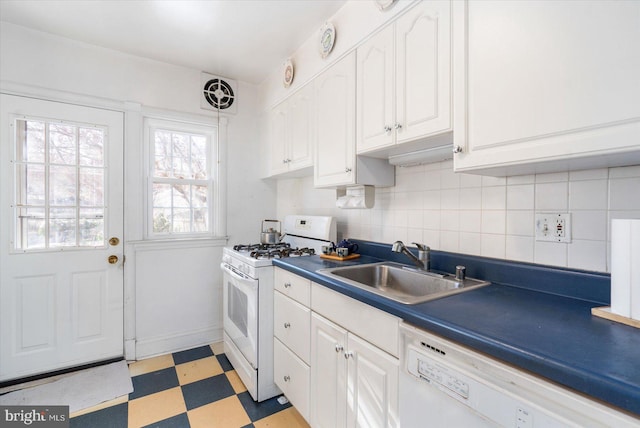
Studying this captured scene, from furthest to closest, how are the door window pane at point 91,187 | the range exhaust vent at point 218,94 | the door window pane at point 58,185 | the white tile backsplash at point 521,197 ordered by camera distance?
the range exhaust vent at point 218,94
the door window pane at point 91,187
the door window pane at point 58,185
the white tile backsplash at point 521,197

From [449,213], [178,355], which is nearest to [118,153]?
[178,355]

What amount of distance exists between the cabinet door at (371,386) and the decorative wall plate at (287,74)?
190cm

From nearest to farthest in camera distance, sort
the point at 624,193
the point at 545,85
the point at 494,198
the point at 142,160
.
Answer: the point at 545,85 < the point at 624,193 < the point at 494,198 < the point at 142,160

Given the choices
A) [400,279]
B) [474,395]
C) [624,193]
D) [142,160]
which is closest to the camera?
[474,395]

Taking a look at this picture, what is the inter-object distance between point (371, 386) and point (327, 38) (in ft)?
6.28

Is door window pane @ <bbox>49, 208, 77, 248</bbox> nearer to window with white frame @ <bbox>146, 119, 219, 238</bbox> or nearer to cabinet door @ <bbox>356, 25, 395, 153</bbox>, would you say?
window with white frame @ <bbox>146, 119, 219, 238</bbox>

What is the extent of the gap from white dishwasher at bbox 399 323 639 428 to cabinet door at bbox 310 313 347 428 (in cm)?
35

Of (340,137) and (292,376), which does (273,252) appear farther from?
(340,137)

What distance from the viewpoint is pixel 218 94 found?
8.75 ft

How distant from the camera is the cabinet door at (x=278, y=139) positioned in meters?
2.40

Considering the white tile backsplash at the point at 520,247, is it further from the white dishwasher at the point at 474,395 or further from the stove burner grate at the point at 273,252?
the stove burner grate at the point at 273,252

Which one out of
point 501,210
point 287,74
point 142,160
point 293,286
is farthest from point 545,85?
point 142,160

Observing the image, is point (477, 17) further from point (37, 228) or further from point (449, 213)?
point (37, 228)

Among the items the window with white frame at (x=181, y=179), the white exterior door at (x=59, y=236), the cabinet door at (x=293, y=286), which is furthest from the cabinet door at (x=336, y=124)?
the white exterior door at (x=59, y=236)
